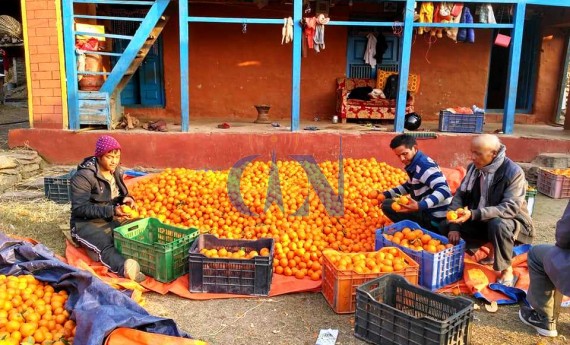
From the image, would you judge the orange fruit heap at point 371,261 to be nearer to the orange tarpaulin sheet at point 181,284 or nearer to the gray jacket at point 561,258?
the orange tarpaulin sheet at point 181,284

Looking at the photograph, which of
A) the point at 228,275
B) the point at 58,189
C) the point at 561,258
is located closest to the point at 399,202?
the point at 561,258

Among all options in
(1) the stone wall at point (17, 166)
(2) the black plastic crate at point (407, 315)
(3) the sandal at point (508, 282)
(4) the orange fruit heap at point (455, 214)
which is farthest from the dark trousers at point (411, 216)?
(1) the stone wall at point (17, 166)

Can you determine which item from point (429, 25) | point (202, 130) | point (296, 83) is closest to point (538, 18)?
point (429, 25)

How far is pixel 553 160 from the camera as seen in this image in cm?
859

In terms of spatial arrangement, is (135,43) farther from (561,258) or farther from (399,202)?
(561,258)

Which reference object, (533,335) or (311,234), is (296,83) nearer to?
(311,234)

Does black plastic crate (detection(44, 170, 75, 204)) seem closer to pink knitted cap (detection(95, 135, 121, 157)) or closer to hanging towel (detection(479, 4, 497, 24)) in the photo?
pink knitted cap (detection(95, 135, 121, 157))

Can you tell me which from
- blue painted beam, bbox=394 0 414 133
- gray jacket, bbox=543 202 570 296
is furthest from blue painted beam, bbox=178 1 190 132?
gray jacket, bbox=543 202 570 296

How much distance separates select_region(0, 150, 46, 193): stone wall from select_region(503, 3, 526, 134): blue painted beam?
8.44 meters

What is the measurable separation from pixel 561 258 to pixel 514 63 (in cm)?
657

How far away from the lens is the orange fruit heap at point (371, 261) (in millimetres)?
3951

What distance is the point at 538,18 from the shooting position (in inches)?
→ 455

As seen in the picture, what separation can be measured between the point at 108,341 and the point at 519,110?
11.8 meters

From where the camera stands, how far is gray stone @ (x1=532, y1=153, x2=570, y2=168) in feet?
28.1
